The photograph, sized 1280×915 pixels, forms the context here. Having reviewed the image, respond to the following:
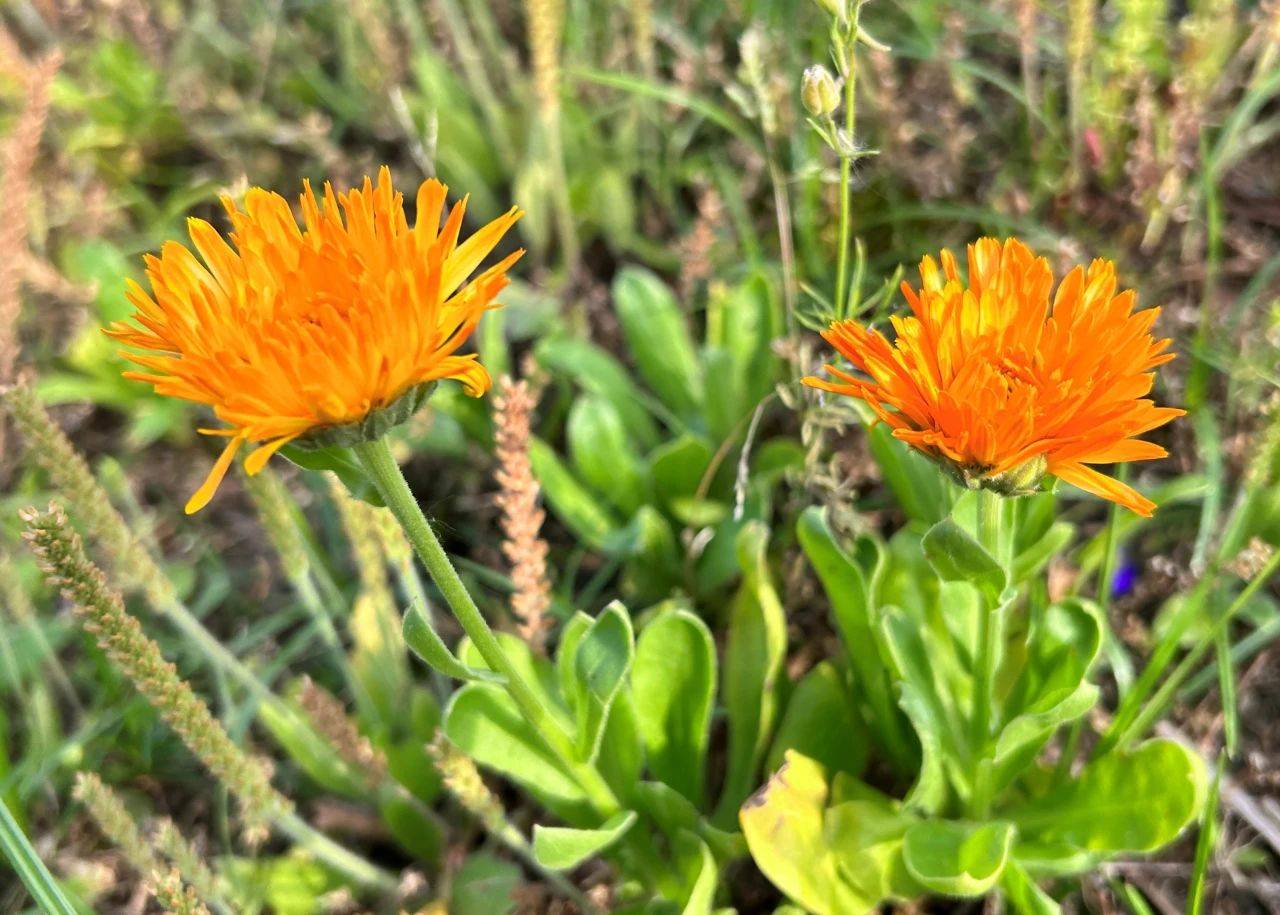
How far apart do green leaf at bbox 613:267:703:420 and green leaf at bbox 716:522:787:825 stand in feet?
2.64

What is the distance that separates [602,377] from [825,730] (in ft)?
4.01

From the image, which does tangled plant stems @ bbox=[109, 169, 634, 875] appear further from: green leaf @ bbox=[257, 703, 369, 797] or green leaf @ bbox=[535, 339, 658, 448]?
green leaf @ bbox=[535, 339, 658, 448]

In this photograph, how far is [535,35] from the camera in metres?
2.92

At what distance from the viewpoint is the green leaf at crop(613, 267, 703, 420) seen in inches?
119

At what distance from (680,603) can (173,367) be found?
1.33 m

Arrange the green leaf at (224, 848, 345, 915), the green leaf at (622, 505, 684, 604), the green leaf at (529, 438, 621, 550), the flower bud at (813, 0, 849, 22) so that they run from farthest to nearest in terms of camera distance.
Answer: the green leaf at (529, 438, 621, 550), the green leaf at (622, 505, 684, 604), the green leaf at (224, 848, 345, 915), the flower bud at (813, 0, 849, 22)

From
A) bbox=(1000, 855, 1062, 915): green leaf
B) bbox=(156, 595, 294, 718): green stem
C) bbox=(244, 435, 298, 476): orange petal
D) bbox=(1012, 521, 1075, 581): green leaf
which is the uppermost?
bbox=(244, 435, 298, 476): orange petal

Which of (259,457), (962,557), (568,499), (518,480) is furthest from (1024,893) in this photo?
(259,457)

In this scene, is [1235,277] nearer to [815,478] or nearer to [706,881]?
[815,478]

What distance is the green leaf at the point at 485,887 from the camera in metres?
2.20

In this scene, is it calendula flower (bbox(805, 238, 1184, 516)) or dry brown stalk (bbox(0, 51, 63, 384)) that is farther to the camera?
dry brown stalk (bbox(0, 51, 63, 384))

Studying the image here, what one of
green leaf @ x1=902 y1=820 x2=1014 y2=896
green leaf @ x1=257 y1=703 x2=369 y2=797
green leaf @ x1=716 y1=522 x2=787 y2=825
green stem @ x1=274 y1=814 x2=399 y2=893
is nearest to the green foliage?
green leaf @ x1=902 y1=820 x2=1014 y2=896

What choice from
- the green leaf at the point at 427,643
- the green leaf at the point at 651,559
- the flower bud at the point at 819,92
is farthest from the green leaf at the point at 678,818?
the flower bud at the point at 819,92

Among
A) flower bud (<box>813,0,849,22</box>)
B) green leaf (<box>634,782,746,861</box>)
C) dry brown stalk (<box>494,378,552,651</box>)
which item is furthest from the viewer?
green leaf (<box>634,782,746,861</box>)
